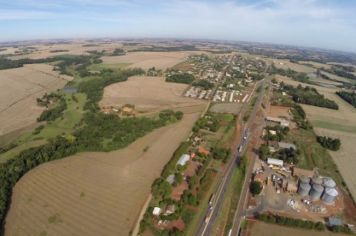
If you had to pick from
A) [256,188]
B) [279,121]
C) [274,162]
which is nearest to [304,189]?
[256,188]

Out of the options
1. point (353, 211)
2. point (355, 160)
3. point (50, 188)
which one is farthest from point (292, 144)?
point (50, 188)

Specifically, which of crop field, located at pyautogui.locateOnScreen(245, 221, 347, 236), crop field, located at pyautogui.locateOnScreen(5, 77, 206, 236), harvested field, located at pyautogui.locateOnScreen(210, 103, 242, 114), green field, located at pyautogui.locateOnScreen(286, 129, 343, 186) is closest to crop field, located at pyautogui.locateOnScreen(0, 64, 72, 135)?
crop field, located at pyautogui.locateOnScreen(5, 77, 206, 236)

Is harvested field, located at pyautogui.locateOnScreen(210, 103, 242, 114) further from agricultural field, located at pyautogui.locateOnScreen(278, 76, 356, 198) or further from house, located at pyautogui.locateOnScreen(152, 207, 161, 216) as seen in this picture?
house, located at pyautogui.locateOnScreen(152, 207, 161, 216)

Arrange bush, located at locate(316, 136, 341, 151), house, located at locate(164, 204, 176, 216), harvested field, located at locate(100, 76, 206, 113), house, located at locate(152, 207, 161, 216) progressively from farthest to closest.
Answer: harvested field, located at locate(100, 76, 206, 113), bush, located at locate(316, 136, 341, 151), house, located at locate(164, 204, 176, 216), house, located at locate(152, 207, 161, 216)

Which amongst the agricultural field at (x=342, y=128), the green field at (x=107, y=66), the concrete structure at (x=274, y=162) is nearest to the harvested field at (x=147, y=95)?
the agricultural field at (x=342, y=128)

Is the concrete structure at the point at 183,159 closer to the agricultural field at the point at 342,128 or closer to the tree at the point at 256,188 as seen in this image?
the tree at the point at 256,188

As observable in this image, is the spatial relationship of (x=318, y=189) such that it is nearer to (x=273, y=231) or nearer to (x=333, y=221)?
(x=333, y=221)
